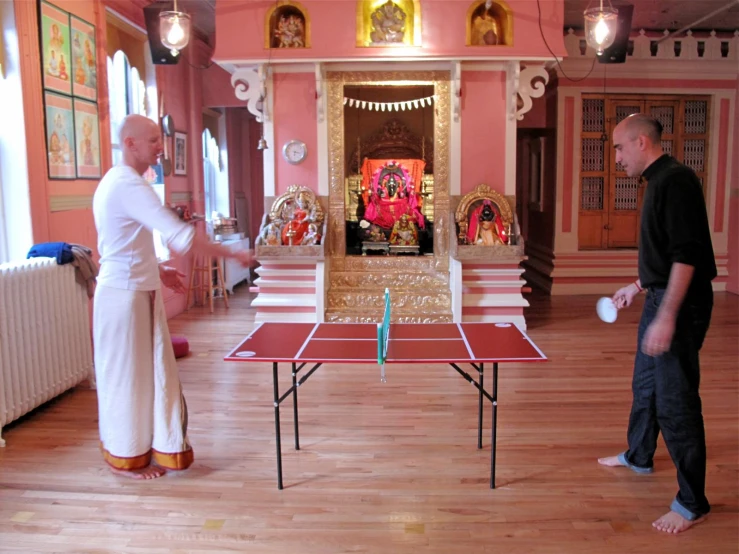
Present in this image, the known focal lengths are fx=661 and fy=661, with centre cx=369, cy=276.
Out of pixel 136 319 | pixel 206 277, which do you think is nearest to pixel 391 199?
pixel 206 277

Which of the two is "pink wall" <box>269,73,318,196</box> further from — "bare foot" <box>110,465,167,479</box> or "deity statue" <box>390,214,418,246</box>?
"bare foot" <box>110,465,167,479</box>

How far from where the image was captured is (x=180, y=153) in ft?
27.6

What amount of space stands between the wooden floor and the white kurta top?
1.15 meters

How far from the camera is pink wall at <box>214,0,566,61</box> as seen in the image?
6672 millimetres

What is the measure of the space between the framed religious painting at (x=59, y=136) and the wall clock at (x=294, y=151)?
2.22 meters

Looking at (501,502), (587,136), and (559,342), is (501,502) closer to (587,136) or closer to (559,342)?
(559,342)

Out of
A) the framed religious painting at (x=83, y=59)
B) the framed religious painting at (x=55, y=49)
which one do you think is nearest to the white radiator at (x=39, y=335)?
the framed religious painting at (x=55, y=49)

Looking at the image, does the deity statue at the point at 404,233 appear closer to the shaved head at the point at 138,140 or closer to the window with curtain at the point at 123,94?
the window with curtain at the point at 123,94

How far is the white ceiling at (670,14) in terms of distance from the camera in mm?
8188

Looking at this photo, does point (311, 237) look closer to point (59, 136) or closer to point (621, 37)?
point (59, 136)

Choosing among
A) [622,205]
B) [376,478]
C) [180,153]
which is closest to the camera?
[376,478]

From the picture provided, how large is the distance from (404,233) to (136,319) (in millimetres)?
4548

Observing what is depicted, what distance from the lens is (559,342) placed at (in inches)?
266

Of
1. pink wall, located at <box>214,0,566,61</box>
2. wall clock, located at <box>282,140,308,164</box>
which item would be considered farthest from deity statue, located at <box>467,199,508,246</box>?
wall clock, located at <box>282,140,308,164</box>
